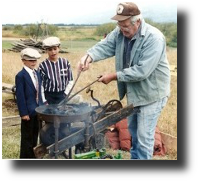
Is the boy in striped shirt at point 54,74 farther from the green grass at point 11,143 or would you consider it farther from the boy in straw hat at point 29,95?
the green grass at point 11,143

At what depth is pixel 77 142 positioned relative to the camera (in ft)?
12.7

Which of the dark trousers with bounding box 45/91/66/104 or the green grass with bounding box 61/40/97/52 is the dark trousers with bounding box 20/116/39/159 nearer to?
the dark trousers with bounding box 45/91/66/104

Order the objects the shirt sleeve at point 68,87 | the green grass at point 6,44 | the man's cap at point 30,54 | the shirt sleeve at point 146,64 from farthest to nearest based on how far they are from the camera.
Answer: the green grass at point 6,44
the shirt sleeve at point 68,87
the man's cap at point 30,54
the shirt sleeve at point 146,64

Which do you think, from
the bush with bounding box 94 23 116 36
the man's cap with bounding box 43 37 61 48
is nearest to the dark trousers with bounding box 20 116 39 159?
the man's cap with bounding box 43 37 61 48

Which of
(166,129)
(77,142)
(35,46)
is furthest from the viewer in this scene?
(166,129)

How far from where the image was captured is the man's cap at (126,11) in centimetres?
377

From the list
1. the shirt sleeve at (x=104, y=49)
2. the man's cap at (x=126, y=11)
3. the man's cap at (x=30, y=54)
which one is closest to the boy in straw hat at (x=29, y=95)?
the man's cap at (x=30, y=54)

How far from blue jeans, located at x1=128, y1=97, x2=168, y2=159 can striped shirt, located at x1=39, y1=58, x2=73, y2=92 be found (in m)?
0.85

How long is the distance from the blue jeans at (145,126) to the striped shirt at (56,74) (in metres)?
0.85

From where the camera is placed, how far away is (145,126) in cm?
402

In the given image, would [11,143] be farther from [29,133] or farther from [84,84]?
[84,84]
